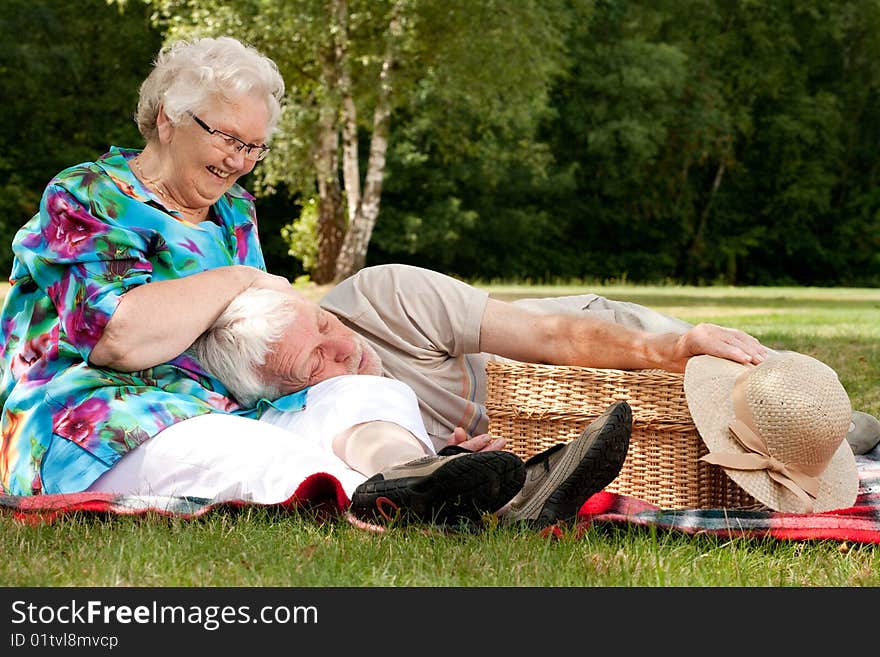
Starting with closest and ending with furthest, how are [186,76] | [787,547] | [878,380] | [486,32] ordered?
[787,547], [186,76], [878,380], [486,32]

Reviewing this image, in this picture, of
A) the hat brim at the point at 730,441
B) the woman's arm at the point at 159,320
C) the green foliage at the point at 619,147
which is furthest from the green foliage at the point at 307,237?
the hat brim at the point at 730,441

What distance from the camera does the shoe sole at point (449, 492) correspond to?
2.50m

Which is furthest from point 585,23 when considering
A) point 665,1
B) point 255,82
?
point 255,82

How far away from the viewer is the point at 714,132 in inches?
1110

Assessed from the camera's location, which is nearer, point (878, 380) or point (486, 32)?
point (878, 380)

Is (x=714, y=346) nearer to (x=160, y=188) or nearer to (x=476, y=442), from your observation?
(x=476, y=442)

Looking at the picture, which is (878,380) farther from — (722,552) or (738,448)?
(722,552)

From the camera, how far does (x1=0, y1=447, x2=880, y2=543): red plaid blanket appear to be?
2725 mm

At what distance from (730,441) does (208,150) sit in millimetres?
1633

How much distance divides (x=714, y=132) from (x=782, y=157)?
230 cm

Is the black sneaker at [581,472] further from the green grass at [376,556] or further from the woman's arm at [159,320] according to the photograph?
the woman's arm at [159,320]

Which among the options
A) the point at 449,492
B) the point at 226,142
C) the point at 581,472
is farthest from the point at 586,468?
the point at 226,142

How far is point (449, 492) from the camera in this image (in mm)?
2545

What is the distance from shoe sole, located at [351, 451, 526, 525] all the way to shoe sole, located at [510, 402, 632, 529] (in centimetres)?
10
